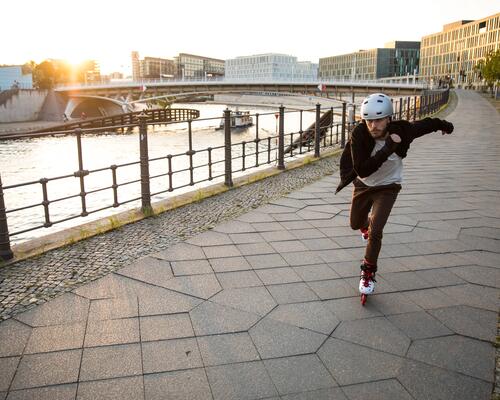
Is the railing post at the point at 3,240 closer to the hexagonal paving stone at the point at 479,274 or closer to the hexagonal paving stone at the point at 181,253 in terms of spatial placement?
the hexagonal paving stone at the point at 181,253

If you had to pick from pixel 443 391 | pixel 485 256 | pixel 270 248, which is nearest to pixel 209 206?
pixel 270 248

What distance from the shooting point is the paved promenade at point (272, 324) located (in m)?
2.35

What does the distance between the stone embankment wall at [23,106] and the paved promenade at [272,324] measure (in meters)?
66.1

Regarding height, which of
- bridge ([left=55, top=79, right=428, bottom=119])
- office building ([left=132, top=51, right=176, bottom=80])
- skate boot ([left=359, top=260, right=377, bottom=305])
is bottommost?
skate boot ([left=359, top=260, right=377, bottom=305])

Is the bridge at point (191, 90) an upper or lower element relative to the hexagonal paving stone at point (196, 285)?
upper

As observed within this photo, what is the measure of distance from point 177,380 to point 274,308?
0.99 meters

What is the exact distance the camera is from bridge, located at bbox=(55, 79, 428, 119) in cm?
4900

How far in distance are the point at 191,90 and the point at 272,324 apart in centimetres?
5944

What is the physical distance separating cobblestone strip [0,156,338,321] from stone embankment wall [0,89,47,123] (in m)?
64.1

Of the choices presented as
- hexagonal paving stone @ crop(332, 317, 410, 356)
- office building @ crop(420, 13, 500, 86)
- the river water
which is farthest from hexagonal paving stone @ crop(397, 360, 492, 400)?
office building @ crop(420, 13, 500, 86)

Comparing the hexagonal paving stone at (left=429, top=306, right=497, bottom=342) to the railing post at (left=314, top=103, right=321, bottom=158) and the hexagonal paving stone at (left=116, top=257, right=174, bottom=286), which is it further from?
the railing post at (left=314, top=103, right=321, bottom=158)

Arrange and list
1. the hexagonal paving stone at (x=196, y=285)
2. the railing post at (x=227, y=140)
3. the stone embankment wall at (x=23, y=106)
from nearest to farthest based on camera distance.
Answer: the hexagonal paving stone at (x=196, y=285) < the railing post at (x=227, y=140) < the stone embankment wall at (x=23, y=106)

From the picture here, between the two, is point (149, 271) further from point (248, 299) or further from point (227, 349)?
point (227, 349)

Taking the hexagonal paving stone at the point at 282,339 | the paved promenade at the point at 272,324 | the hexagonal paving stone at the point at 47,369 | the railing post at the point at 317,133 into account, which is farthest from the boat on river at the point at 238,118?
the hexagonal paving stone at the point at 47,369
